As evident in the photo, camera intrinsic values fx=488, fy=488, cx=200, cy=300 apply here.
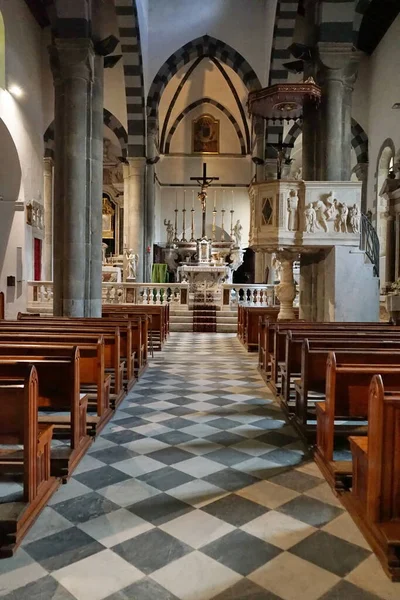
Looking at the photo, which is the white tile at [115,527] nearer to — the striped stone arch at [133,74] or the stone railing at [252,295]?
the stone railing at [252,295]

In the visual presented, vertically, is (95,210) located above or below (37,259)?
above

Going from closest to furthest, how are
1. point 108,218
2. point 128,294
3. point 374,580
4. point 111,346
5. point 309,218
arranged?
point 374,580 → point 111,346 → point 309,218 → point 128,294 → point 108,218

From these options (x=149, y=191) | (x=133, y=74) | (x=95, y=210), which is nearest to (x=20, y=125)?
(x=133, y=74)

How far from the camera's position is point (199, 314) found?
568 inches

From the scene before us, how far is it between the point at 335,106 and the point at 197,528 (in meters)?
8.76

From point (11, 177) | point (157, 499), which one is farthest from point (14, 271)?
point (157, 499)

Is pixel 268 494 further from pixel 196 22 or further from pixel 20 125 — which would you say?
pixel 196 22

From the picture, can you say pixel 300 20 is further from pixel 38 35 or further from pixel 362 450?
pixel 362 450

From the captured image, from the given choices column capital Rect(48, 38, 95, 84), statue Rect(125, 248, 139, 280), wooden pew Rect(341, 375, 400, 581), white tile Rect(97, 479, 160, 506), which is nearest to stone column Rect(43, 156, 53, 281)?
statue Rect(125, 248, 139, 280)

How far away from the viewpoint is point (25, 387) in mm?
2691

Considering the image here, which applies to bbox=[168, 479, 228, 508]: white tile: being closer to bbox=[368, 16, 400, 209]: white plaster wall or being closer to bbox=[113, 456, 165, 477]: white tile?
bbox=[113, 456, 165, 477]: white tile

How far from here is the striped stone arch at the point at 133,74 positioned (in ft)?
53.3

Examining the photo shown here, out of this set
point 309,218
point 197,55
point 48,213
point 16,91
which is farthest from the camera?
point 197,55

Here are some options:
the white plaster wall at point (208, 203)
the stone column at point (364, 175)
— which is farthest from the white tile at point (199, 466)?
the white plaster wall at point (208, 203)
